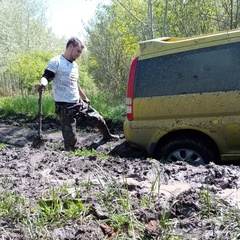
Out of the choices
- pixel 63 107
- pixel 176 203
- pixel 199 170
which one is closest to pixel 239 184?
pixel 199 170

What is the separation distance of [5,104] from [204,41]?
34.9 ft

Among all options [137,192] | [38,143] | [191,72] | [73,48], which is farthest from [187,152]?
[38,143]

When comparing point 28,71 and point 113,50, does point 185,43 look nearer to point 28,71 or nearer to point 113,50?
point 113,50

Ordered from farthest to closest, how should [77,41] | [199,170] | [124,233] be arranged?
1. [77,41]
2. [199,170]
3. [124,233]

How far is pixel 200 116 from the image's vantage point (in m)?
5.25

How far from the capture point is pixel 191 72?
17.2 ft

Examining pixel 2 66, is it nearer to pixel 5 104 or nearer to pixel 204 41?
pixel 5 104

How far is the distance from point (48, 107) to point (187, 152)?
787 cm

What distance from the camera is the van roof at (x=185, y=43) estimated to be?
517 centimetres

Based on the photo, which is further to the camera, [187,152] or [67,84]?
[67,84]

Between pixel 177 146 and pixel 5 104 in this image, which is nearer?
pixel 177 146

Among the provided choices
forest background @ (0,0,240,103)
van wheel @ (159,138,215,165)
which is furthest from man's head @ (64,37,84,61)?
forest background @ (0,0,240,103)

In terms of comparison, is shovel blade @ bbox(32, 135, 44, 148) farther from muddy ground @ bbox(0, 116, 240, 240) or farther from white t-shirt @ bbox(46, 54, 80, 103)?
muddy ground @ bbox(0, 116, 240, 240)

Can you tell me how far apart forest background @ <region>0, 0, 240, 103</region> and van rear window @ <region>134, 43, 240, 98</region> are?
6.59m
